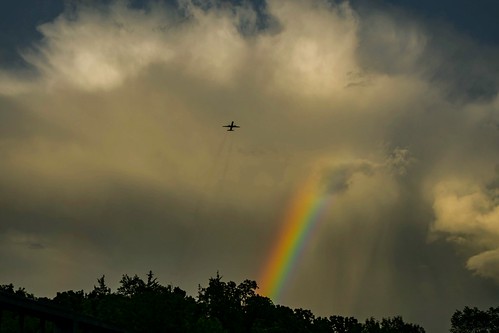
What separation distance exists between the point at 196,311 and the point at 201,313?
449cm

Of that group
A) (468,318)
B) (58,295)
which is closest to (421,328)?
(468,318)

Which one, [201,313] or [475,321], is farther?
[475,321]

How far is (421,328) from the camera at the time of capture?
197 m

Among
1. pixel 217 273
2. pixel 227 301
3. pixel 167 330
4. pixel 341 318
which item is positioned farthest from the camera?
pixel 341 318

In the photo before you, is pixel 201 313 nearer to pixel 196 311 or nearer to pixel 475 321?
pixel 196 311

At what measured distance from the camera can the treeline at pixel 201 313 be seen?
80.1 meters

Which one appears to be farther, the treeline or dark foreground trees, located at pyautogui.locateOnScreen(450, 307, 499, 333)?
dark foreground trees, located at pyautogui.locateOnScreen(450, 307, 499, 333)

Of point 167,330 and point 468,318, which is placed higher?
point 468,318

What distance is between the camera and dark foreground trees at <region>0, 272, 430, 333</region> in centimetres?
8031

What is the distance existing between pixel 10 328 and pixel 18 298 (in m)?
61.8

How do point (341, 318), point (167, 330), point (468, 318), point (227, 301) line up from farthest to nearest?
point (468, 318) → point (341, 318) → point (227, 301) → point (167, 330)

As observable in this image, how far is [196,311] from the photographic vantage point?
105812mm

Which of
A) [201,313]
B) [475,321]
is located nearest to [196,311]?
[201,313]

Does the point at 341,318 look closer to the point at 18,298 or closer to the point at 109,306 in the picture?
the point at 109,306
